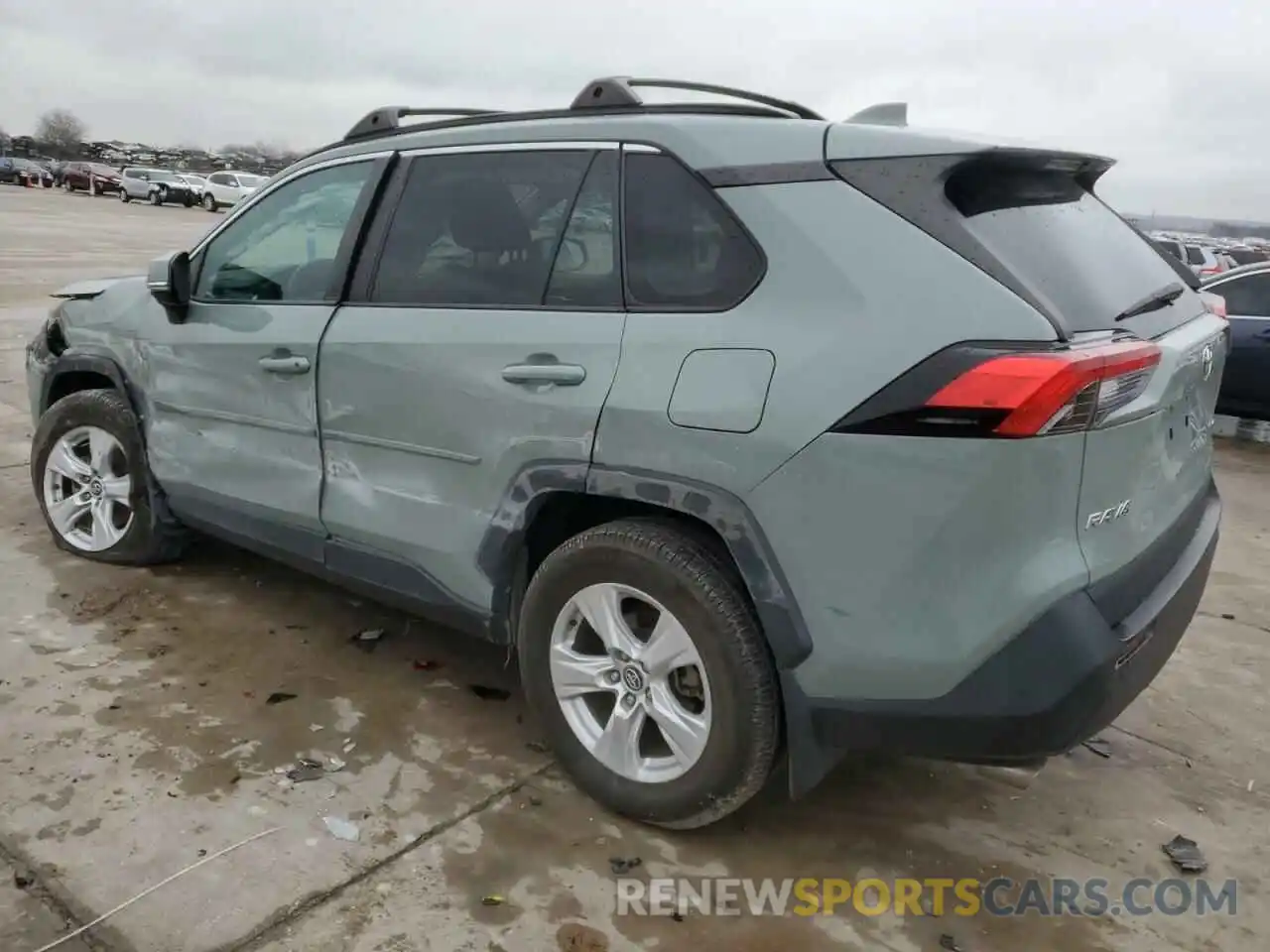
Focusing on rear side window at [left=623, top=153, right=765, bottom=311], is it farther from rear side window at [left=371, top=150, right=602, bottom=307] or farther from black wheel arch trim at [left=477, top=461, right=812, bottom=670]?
black wheel arch trim at [left=477, top=461, right=812, bottom=670]

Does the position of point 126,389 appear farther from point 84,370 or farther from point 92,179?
point 92,179

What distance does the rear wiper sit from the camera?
2508 mm

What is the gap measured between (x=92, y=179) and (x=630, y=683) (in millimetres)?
58521

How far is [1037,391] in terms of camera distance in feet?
6.86

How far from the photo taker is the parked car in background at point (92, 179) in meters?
51.7

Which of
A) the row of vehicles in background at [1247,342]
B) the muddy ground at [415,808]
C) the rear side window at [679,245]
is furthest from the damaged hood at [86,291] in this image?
the row of vehicles in background at [1247,342]

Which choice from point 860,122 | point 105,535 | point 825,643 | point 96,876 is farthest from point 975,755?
point 105,535

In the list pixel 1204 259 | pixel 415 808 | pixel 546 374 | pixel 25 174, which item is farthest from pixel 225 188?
pixel 415 808

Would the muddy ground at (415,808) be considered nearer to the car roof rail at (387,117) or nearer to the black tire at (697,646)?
the black tire at (697,646)

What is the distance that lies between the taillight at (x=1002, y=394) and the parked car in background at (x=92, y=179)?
56703mm

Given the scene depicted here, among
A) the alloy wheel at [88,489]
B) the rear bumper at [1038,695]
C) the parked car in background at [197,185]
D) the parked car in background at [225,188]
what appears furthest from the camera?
the parked car in background at [197,185]

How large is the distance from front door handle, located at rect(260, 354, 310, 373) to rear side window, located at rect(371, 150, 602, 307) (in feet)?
1.16

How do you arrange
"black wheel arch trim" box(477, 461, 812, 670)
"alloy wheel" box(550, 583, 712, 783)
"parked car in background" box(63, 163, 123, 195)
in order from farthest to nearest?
"parked car in background" box(63, 163, 123, 195) < "alloy wheel" box(550, 583, 712, 783) < "black wheel arch trim" box(477, 461, 812, 670)

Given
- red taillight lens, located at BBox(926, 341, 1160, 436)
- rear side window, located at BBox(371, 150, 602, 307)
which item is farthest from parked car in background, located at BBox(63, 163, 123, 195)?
red taillight lens, located at BBox(926, 341, 1160, 436)
